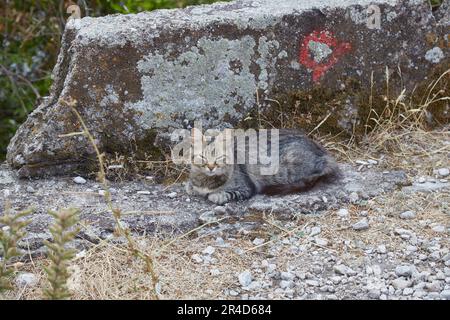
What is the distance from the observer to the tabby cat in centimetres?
443

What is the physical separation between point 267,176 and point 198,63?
868 mm

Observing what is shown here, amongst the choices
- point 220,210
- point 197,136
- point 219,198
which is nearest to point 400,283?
point 220,210

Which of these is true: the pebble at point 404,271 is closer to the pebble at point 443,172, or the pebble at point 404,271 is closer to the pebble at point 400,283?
the pebble at point 400,283

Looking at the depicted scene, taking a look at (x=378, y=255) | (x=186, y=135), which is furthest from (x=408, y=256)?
(x=186, y=135)

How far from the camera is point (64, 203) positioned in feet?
14.1

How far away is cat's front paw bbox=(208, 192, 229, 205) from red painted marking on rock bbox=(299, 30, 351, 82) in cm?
109

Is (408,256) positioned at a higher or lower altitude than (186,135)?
lower

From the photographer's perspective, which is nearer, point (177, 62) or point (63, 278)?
point (63, 278)

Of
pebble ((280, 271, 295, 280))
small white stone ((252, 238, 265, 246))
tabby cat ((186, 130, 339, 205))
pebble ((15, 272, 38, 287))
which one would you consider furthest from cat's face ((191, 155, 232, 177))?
pebble ((15, 272, 38, 287))

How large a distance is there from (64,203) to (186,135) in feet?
3.05

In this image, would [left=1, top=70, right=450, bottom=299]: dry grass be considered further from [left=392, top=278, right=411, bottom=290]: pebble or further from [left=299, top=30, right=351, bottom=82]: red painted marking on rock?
[left=299, top=30, right=351, bottom=82]: red painted marking on rock

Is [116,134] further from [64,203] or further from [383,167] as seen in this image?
[383,167]

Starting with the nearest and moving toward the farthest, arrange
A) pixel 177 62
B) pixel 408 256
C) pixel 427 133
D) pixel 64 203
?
pixel 408 256 < pixel 64 203 < pixel 177 62 < pixel 427 133

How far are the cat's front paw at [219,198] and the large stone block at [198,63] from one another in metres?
0.59
